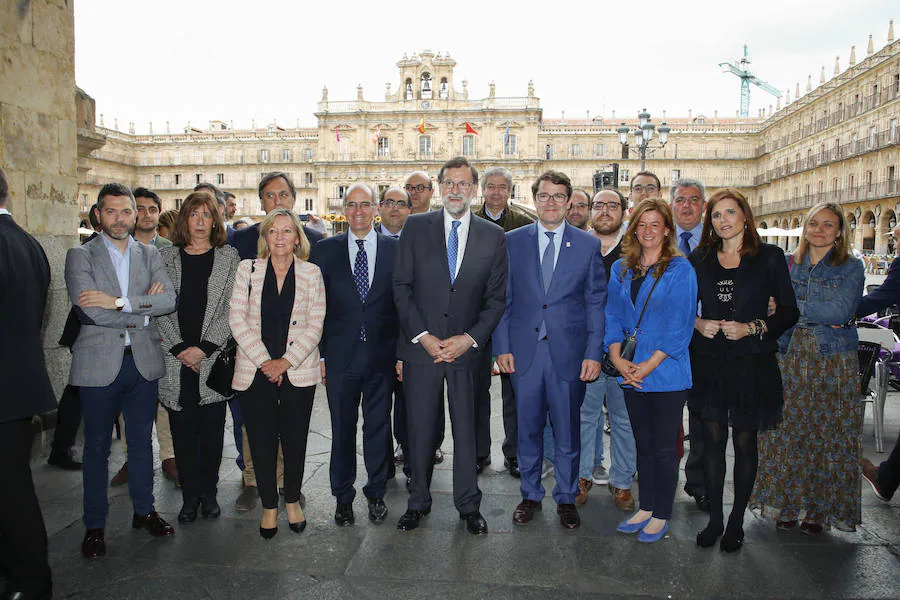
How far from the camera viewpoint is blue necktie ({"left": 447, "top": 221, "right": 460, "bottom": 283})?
3345mm

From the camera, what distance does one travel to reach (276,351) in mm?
3225

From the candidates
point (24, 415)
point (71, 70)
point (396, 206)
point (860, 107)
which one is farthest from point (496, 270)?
point (860, 107)

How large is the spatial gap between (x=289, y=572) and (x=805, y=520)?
9.13ft

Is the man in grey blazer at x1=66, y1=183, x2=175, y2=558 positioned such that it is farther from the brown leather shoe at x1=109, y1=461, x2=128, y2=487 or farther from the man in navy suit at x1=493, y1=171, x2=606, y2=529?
the man in navy suit at x1=493, y1=171, x2=606, y2=529

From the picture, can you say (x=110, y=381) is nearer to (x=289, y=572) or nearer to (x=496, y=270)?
(x=289, y=572)

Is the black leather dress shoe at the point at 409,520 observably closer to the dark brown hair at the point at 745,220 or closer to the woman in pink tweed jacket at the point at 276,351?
the woman in pink tweed jacket at the point at 276,351

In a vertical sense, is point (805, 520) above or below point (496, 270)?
below

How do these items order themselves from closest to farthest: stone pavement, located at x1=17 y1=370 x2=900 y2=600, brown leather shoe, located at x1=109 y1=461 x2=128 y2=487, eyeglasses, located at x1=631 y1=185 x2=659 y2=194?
stone pavement, located at x1=17 y1=370 x2=900 y2=600
brown leather shoe, located at x1=109 y1=461 x2=128 y2=487
eyeglasses, located at x1=631 y1=185 x2=659 y2=194

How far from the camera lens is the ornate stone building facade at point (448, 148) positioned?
43031 mm

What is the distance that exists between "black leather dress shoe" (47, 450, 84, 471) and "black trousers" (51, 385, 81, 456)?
16 mm

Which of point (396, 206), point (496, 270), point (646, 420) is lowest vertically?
point (646, 420)

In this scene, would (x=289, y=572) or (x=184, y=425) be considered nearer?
(x=289, y=572)

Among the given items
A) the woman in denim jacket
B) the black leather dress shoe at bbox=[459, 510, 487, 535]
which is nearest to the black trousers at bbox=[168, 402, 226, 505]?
the black leather dress shoe at bbox=[459, 510, 487, 535]

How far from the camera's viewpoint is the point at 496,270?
132 inches
